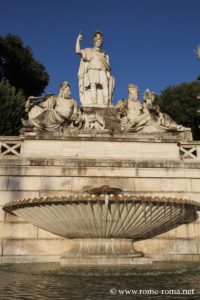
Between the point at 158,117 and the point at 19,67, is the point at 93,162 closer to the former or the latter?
the point at 158,117

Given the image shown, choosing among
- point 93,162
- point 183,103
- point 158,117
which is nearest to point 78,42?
point 158,117

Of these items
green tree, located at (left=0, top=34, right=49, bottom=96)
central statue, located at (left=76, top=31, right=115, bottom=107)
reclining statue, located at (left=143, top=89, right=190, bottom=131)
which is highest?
green tree, located at (left=0, top=34, right=49, bottom=96)

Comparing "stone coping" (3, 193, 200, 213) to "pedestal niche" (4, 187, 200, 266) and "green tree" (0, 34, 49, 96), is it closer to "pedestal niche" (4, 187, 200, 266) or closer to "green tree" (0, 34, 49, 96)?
"pedestal niche" (4, 187, 200, 266)

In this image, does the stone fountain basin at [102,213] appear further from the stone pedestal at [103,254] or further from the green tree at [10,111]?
the green tree at [10,111]

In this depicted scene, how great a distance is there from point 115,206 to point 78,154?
14.6ft

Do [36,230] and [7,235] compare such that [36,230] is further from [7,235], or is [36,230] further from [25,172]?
[25,172]

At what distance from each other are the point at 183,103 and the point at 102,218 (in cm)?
2985

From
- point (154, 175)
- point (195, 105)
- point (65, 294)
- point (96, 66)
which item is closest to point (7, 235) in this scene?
point (154, 175)

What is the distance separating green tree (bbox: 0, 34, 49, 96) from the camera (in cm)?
3922

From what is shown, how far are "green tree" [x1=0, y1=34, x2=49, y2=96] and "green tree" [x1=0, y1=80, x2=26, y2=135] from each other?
12026 mm

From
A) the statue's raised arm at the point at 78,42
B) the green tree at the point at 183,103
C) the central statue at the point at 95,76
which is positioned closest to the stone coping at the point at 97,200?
the central statue at the point at 95,76

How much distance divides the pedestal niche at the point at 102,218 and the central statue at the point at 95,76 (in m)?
6.70

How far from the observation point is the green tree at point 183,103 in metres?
35.6

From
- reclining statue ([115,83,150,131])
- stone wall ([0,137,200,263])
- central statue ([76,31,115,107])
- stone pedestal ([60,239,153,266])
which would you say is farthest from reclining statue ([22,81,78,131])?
stone pedestal ([60,239,153,266])
